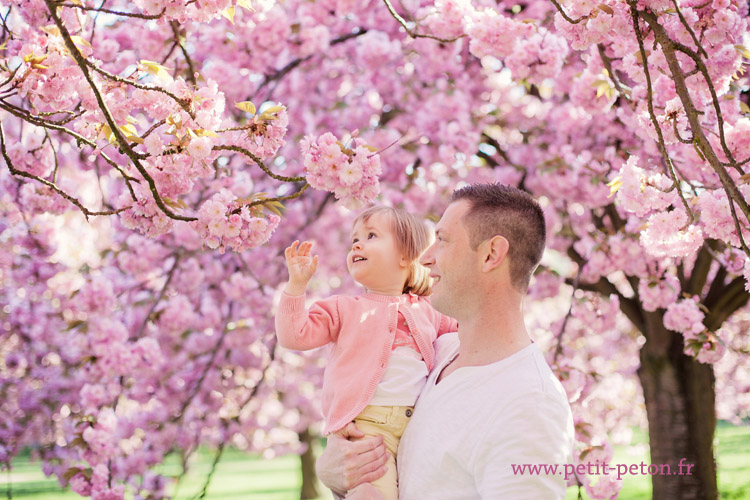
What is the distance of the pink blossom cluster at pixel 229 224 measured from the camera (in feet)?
9.25

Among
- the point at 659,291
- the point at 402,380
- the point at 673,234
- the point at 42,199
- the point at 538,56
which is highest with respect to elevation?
the point at 538,56

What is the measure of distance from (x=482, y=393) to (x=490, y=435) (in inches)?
6.2

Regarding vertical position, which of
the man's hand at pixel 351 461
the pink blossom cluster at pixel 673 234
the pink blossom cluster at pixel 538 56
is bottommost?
the man's hand at pixel 351 461

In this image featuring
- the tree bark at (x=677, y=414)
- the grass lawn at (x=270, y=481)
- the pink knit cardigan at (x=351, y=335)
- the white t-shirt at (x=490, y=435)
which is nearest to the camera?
the white t-shirt at (x=490, y=435)

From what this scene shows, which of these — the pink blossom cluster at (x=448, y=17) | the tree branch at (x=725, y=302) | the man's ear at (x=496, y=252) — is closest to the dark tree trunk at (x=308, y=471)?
the tree branch at (x=725, y=302)

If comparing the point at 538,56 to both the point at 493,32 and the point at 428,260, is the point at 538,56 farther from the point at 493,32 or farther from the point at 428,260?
the point at 428,260

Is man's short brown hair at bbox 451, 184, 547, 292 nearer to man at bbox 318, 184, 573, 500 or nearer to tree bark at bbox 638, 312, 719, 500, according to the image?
Answer: man at bbox 318, 184, 573, 500

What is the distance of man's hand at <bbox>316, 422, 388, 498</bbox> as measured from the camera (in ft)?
7.87

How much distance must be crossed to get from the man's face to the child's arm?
0.51 m

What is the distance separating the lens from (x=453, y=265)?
7.95 feet

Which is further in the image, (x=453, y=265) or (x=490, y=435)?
(x=453, y=265)

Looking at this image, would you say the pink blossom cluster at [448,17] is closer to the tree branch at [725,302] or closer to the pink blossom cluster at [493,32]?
the pink blossom cluster at [493,32]

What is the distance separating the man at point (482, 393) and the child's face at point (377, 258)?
364mm

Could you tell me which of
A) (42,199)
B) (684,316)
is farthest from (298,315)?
(684,316)
